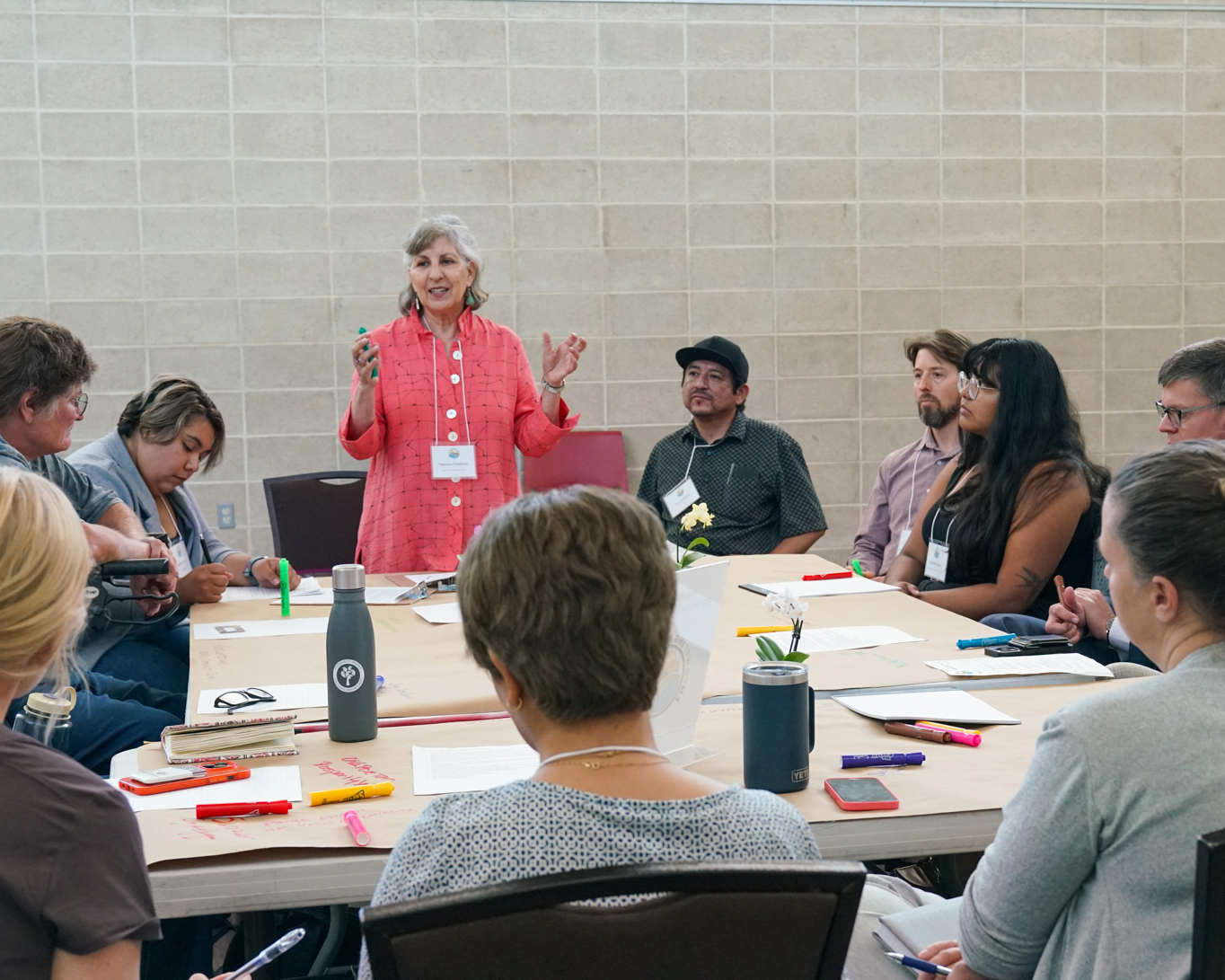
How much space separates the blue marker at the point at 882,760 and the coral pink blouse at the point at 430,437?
7.07 ft

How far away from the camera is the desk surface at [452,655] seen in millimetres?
2055

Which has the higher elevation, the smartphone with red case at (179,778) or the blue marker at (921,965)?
the smartphone with red case at (179,778)

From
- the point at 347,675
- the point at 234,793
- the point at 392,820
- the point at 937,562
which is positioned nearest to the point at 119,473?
the point at 347,675

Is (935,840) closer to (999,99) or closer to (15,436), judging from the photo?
(15,436)

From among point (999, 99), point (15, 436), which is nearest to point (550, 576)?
point (15, 436)

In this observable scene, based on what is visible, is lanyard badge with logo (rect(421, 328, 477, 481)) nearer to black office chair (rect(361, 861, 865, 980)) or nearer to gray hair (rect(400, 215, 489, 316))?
gray hair (rect(400, 215, 489, 316))

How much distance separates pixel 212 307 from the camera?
4977 mm

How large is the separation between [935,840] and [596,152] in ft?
13.7

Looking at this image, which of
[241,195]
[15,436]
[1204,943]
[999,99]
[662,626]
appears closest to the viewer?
[1204,943]

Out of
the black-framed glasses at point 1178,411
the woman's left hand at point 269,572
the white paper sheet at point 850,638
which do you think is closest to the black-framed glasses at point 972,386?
the black-framed glasses at point 1178,411

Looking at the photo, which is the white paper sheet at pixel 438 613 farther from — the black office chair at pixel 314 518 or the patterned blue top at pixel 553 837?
the patterned blue top at pixel 553 837

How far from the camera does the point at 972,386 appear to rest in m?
3.26

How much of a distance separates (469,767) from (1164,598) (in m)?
0.91

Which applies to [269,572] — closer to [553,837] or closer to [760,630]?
[760,630]
